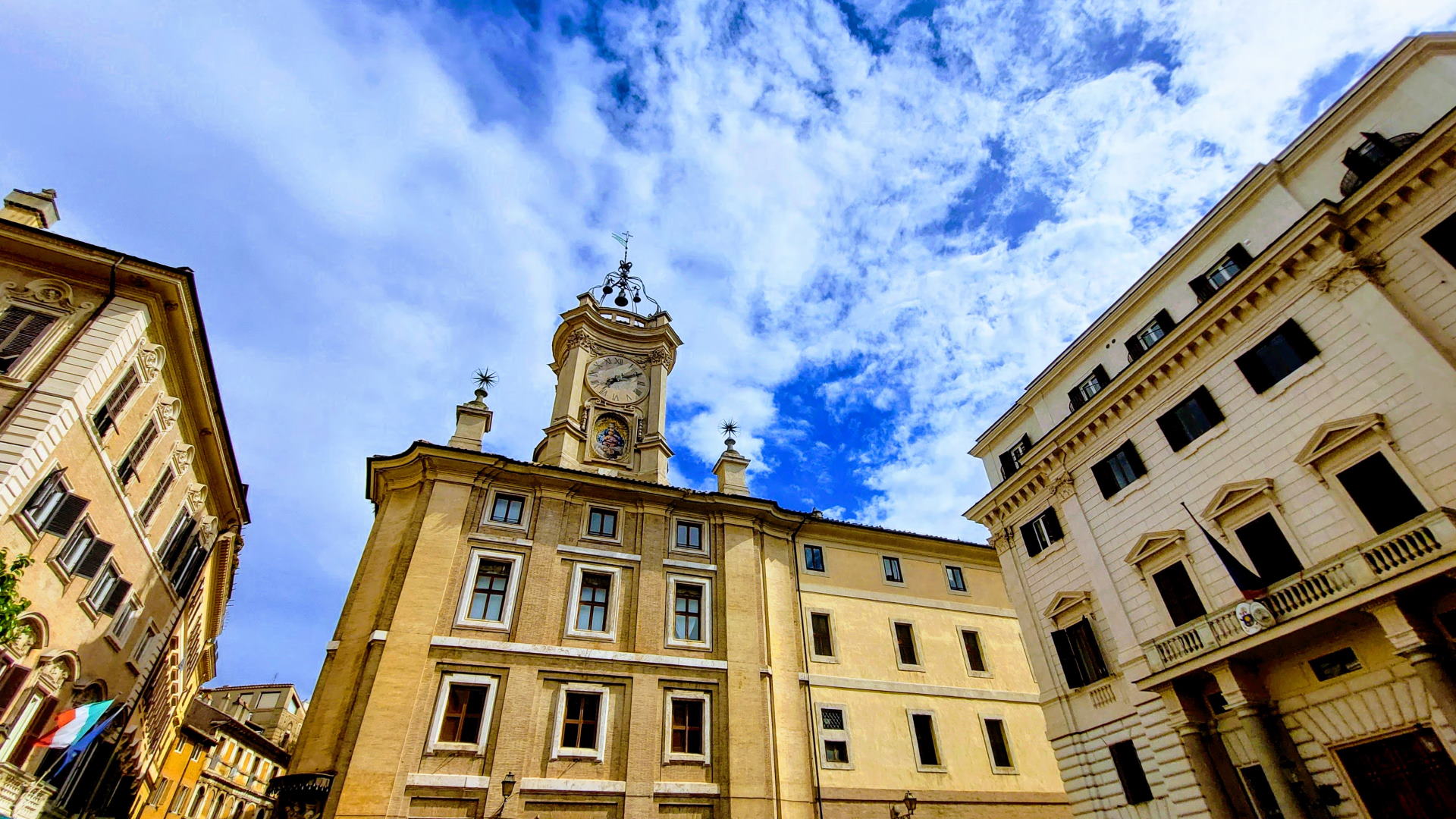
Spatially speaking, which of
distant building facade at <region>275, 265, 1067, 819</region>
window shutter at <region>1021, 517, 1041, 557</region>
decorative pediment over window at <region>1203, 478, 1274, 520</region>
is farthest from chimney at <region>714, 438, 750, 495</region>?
decorative pediment over window at <region>1203, 478, 1274, 520</region>

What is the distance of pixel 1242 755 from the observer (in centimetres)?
1585

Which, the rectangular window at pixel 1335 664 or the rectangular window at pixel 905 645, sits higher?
the rectangular window at pixel 905 645

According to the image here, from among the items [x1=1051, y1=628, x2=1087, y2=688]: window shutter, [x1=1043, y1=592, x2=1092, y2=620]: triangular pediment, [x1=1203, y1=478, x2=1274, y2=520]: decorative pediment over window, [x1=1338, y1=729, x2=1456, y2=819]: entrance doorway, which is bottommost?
Result: [x1=1338, y1=729, x2=1456, y2=819]: entrance doorway

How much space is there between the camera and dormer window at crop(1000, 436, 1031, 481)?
25.0 meters

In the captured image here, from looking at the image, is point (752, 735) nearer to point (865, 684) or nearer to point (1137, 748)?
point (865, 684)

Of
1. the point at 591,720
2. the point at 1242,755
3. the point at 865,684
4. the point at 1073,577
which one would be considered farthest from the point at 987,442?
the point at 591,720

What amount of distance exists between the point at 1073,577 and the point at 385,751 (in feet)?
70.8

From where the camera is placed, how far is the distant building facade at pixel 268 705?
201 feet

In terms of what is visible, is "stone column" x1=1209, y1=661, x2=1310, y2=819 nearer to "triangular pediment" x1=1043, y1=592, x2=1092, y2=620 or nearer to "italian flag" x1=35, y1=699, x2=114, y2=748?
"triangular pediment" x1=1043, y1=592, x2=1092, y2=620

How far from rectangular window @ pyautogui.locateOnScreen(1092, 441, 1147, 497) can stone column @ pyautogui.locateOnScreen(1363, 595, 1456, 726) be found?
702 centimetres

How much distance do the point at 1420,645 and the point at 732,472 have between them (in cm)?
2256

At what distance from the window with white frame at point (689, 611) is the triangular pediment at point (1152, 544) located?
46.7 ft

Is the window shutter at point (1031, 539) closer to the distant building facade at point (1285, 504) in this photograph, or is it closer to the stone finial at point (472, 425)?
the distant building facade at point (1285, 504)

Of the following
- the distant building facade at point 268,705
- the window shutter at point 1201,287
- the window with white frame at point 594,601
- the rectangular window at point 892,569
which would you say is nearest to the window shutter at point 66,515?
the window with white frame at point 594,601
